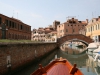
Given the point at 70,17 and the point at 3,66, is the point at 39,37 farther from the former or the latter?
the point at 3,66

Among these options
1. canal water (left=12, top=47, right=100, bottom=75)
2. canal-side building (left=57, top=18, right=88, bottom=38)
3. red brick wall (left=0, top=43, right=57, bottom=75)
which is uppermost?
canal-side building (left=57, top=18, right=88, bottom=38)

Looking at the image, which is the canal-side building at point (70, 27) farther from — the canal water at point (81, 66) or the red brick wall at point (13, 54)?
the red brick wall at point (13, 54)

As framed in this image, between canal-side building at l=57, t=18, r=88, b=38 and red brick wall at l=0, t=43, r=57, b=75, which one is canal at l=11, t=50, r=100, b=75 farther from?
canal-side building at l=57, t=18, r=88, b=38

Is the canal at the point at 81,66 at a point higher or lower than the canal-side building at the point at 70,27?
lower

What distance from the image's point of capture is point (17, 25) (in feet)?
105

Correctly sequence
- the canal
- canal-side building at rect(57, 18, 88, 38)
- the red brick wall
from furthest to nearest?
canal-side building at rect(57, 18, 88, 38) < the canal < the red brick wall

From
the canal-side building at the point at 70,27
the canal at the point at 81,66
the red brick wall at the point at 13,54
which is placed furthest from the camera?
the canal-side building at the point at 70,27

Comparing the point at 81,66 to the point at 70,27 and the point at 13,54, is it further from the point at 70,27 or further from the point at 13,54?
the point at 70,27

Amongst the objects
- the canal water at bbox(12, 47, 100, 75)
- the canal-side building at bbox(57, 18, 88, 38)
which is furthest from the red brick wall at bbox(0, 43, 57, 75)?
the canal-side building at bbox(57, 18, 88, 38)

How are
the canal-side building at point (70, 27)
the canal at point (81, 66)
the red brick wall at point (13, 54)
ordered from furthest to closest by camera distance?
the canal-side building at point (70, 27) < the canal at point (81, 66) < the red brick wall at point (13, 54)

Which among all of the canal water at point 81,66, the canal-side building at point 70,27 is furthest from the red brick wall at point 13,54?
the canal-side building at point 70,27

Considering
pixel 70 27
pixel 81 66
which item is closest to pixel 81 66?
pixel 81 66

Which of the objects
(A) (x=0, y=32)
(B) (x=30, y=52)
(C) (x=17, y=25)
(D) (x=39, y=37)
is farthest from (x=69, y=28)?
(B) (x=30, y=52)

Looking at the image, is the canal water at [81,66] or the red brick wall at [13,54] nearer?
the red brick wall at [13,54]
